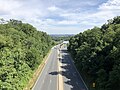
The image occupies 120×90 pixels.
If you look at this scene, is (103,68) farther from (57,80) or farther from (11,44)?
(11,44)

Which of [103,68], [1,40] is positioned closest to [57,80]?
[103,68]

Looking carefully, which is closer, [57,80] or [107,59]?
[107,59]

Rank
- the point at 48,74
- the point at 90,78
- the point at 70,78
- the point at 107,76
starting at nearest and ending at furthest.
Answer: the point at 107,76 < the point at 90,78 < the point at 70,78 < the point at 48,74

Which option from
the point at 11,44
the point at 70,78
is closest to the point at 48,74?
the point at 70,78

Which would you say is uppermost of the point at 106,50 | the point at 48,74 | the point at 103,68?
the point at 106,50

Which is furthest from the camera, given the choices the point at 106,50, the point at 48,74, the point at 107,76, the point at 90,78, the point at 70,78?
the point at 48,74

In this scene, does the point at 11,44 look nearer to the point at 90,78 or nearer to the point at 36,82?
the point at 36,82

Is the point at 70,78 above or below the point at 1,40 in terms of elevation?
below

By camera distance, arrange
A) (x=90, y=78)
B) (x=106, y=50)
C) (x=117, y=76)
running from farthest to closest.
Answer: (x=90, y=78) → (x=106, y=50) → (x=117, y=76)

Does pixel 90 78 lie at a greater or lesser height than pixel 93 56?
lesser
